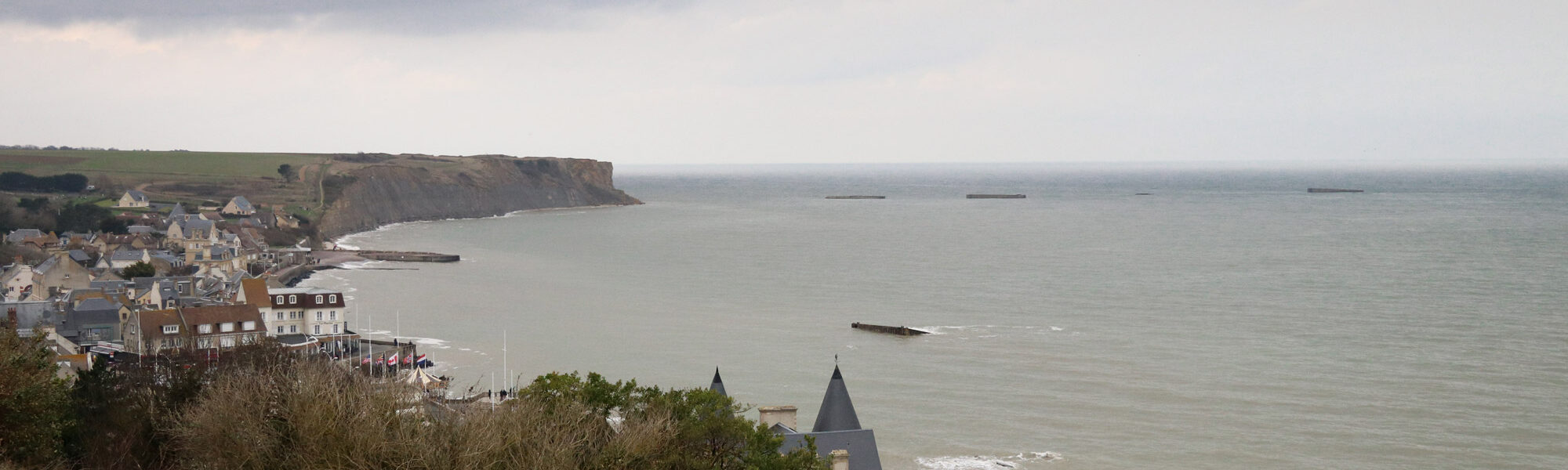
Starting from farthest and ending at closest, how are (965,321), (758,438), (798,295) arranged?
(798,295), (965,321), (758,438)

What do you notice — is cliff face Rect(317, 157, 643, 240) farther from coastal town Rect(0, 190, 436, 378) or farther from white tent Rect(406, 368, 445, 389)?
white tent Rect(406, 368, 445, 389)

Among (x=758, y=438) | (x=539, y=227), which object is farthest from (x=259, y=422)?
(x=539, y=227)

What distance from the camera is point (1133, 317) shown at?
59969 mm

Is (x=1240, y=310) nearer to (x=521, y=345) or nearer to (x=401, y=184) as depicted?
(x=521, y=345)

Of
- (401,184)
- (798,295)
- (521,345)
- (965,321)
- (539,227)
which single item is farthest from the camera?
(401,184)

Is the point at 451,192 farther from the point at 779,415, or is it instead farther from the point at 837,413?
the point at 837,413

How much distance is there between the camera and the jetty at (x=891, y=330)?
180 feet

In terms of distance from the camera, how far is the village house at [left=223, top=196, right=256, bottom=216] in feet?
384

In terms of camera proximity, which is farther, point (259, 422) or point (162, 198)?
point (162, 198)

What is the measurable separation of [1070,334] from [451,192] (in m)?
128

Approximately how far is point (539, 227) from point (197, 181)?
4146cm

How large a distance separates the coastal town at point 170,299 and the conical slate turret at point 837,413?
16698 millimetres

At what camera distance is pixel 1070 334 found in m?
54.2

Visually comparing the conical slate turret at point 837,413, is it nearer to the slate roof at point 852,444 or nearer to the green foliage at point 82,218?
the slate roof at point 852,444
